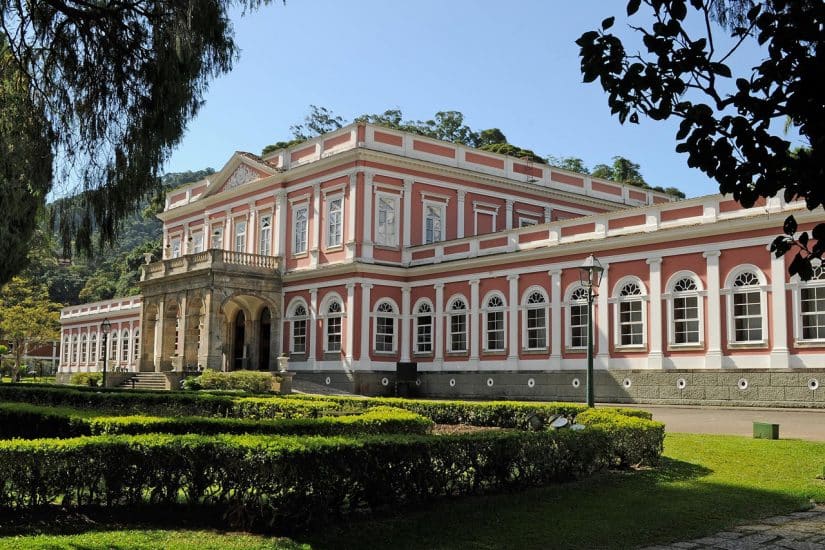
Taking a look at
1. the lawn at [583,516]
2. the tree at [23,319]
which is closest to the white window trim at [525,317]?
the lawn at [583,516]

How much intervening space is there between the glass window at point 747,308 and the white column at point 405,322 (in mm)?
13672

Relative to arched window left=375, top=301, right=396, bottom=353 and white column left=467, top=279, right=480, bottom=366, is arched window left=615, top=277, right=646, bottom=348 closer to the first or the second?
white column left=467, top=279, right=480, bottom=366

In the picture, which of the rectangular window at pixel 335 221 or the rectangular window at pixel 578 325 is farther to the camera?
the rectangular window at pixel 335 221

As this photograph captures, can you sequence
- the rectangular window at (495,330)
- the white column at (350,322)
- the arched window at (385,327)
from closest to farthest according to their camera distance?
1. the rectangular window at (495,330)
2. the white column at (350,322)
3. the arched window at (385,327)

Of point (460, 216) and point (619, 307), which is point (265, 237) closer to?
point (460, 216)

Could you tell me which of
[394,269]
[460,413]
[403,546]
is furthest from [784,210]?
[403,546]

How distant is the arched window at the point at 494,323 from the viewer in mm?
28797

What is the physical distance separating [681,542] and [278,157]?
31.5 m

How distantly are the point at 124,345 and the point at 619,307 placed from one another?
3732cm

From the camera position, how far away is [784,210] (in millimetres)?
20703

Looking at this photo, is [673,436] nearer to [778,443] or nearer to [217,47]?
[778,443]

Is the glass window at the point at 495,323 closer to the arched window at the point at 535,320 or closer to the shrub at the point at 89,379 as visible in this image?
the arched window at the point at 535,320

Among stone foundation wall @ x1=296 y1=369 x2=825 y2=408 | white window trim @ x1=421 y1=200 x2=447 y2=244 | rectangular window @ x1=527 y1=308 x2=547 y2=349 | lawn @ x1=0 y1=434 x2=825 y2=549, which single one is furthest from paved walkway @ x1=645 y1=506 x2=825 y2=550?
white window trim @ x1=421 y1=200 x2=447 y2=244

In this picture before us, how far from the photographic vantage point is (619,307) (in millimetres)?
25016
